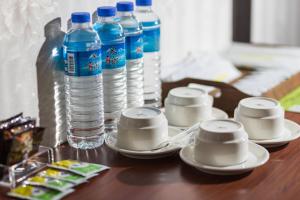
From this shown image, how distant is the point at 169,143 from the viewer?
1.42 metres

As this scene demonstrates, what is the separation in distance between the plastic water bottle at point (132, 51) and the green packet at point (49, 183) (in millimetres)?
439

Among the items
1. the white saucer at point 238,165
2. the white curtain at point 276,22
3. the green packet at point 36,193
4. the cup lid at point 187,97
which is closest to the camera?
the green packet at point 36,193

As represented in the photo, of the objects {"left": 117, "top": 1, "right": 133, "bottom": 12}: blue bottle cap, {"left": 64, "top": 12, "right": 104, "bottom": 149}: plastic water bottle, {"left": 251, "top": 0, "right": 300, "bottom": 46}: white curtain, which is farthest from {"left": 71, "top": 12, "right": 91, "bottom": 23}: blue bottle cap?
{"left": 251, "top": 0, "right": 300, "bottom": 46}: white curtain

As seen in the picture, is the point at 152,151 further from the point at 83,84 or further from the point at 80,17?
the point at 80,17

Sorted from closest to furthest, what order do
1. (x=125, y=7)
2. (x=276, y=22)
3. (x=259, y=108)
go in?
1. (x=259, y=108)
2. (x=125, y=7)
3. (x=276, y=22)

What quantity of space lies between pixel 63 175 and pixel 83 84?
269 millimetres

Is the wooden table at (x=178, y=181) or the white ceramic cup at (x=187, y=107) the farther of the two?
the white ceramic cup at (x=187, y=107)

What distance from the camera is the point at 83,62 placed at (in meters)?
1.39

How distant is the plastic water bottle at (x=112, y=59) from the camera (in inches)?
58.1

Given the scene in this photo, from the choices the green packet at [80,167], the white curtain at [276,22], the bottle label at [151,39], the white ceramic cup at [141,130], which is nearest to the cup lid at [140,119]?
the white ceramic cup at [141,130]

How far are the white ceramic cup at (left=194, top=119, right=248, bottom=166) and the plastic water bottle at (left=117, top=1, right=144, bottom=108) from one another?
1.17 ft

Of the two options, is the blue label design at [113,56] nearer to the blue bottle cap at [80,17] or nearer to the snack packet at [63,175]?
the blue bottle cap at [80,17]

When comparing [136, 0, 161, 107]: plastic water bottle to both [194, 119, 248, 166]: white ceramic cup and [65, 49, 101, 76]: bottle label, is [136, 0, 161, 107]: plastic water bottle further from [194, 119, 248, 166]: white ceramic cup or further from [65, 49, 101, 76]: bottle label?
[194, 119, 248, 166]: white ceramic cup

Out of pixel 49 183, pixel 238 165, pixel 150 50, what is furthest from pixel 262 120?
pixel 49 183
